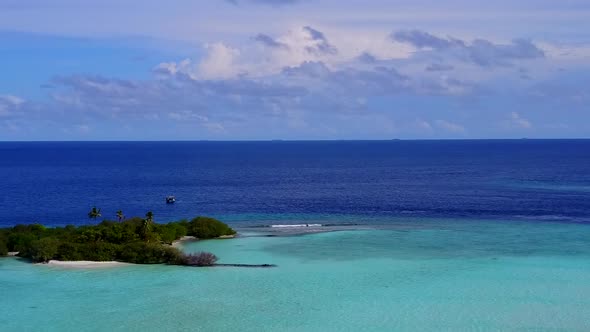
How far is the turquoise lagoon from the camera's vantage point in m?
38.5

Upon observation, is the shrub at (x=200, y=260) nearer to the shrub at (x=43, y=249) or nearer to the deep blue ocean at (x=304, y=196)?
the shrub at (x=43, y=249)

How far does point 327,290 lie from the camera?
45.3 meters

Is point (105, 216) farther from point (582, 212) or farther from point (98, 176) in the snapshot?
point (98, 176)

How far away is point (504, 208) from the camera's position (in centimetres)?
9188

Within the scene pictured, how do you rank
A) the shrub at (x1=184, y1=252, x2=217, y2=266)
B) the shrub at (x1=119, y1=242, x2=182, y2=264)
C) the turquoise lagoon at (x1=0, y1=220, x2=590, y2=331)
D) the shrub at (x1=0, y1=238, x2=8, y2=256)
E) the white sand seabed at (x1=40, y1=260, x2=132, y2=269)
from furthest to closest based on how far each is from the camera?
1. the shrub at (x1=0, y1=238, x2=8, y2=256)
2. the shrub at (x1=119, y1=242, x2=182, y2=264)
3. the shrub at (x1=184, y1=252, x2=217, y2=266)
4. the white sand seabed at (x1=40, y1=260, x2=132, y2=269)
5. the turquoise lagoon at (x1=0, y1=220, x2=590, y2=331)

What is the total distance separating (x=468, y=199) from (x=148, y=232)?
2454 inches

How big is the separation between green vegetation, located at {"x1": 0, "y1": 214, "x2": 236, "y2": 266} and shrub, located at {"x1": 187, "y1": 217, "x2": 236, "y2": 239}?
13.9 ft

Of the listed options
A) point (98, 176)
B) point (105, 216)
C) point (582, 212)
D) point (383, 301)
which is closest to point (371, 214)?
point (582, 212)

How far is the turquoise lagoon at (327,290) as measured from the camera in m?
38.5

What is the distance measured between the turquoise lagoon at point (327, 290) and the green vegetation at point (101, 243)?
5.12 ft

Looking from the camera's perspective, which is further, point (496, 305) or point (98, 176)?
point (98, 176)

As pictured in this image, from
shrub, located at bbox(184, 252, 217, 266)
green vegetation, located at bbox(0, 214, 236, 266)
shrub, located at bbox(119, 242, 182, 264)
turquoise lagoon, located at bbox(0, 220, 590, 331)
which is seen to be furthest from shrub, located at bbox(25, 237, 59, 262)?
shrub, located at bbox(184, 252, 217, 266)

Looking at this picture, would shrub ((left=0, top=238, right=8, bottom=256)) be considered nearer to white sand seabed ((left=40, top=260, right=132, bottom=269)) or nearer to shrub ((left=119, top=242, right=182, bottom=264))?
white sand seabed ((left=40, top=260, right=132, bottom=269))

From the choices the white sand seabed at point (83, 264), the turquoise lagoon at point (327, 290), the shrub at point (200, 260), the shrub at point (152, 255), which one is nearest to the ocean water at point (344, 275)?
the turquoise lagoon at point (327, 290)
